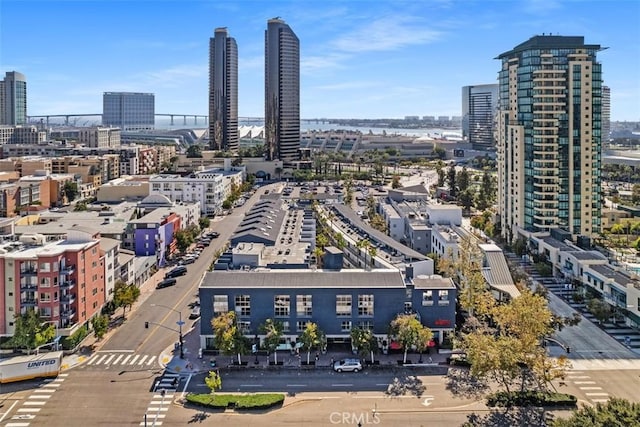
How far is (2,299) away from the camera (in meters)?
30.0

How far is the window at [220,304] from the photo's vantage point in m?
29.7

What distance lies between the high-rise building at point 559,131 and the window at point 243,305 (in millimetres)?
31175

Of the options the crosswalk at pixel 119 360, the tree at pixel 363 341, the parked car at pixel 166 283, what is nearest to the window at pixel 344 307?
the tree at pixel 363 341

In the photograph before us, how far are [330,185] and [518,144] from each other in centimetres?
4786

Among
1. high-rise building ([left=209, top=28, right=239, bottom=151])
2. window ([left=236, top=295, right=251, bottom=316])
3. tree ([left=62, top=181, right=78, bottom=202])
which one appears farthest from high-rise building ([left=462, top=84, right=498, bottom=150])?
window ([left=236, top=295, right=251, bottom=316])

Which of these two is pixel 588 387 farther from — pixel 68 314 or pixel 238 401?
pixel 68 314

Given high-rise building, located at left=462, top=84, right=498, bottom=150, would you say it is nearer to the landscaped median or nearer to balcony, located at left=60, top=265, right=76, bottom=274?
balcony, located at left=60, top=265, right=76, bottom=274

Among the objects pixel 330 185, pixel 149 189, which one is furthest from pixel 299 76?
pixel 149 189

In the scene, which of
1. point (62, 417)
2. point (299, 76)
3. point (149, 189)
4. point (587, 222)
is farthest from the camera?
point (299, 76)

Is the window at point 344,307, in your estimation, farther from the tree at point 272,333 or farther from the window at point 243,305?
the window at point 243,305

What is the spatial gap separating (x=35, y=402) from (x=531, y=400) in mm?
22119

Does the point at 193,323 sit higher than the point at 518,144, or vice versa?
the point at 518,144

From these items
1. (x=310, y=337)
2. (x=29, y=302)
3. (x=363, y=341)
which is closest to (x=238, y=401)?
(x=310, y=337)

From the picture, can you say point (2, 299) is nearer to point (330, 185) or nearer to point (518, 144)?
point (518, 144)
